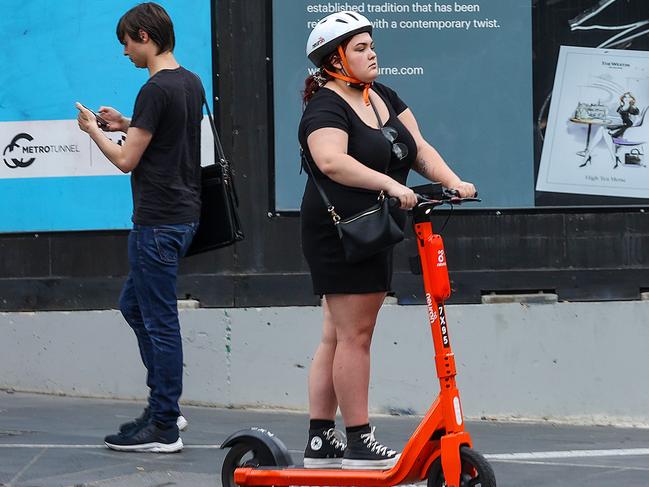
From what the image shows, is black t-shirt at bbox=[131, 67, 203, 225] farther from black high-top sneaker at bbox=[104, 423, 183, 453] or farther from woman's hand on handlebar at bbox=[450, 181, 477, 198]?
woman's hand on handlebar at bbox=[450, 181, 477, 198]

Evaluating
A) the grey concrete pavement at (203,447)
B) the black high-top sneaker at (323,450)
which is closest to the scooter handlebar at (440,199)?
the black high-top sneaker at (323,450)

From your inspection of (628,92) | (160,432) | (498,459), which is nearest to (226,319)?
(160,432)

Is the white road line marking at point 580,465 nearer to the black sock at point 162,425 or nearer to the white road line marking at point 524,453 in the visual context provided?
the white road line marking at point 524,453

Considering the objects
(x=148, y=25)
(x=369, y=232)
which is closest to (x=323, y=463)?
(x=369, y=232)

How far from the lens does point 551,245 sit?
752 centimetres

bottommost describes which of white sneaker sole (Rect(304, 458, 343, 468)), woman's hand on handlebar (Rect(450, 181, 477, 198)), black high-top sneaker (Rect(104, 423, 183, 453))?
black high-top sneaker (Rect(104, 423, 183, 453))

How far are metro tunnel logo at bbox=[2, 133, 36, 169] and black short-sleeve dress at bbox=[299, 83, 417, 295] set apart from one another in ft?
11.2

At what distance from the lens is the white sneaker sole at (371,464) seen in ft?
15.3

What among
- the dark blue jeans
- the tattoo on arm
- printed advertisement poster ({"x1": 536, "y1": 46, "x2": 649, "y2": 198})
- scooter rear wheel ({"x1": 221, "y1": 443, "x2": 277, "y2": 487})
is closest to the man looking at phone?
the dark blue jeans

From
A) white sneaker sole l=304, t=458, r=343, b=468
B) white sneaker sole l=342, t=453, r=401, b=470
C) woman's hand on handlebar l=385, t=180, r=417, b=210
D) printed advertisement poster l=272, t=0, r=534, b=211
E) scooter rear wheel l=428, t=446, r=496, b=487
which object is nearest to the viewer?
scooter rear wheel l=428, t=446, r=496, b=487

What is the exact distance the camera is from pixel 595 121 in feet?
24.7

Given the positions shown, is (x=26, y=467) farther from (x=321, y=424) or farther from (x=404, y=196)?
(x=404, y=196)

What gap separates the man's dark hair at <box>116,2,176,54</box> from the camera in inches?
232

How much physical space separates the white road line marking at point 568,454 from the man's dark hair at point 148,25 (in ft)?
8.26
